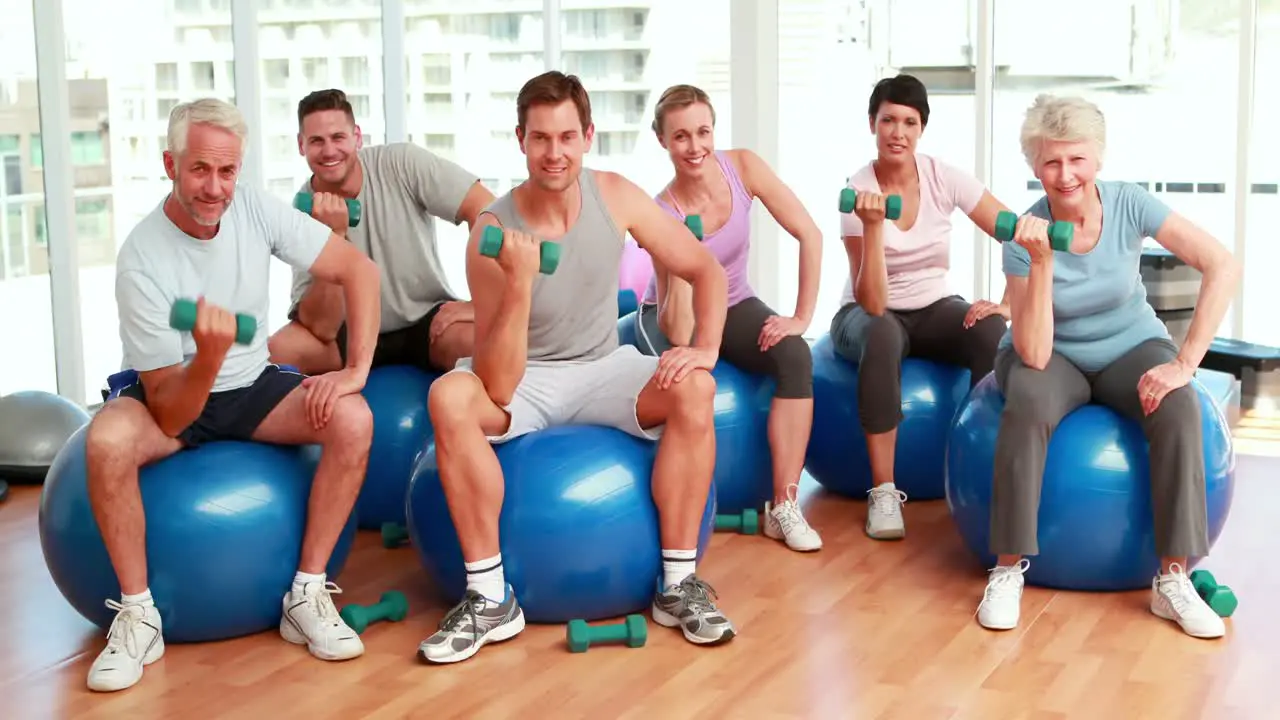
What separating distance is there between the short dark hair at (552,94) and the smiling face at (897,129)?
38.4 inches

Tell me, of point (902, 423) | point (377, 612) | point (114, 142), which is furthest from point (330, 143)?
point (114, 142)

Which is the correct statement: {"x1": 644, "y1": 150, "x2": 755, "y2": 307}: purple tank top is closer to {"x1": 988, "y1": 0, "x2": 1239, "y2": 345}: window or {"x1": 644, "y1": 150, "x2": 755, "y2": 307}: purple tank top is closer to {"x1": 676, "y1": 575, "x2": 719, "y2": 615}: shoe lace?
{"x1": 676, "y1": 575, "x2": 719, "y2": 615}: shoe lace

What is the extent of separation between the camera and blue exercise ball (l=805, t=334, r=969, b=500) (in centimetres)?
369

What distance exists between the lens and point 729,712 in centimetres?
253

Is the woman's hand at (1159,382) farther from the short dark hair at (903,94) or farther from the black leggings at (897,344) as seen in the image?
the short dark hair at (903,94)

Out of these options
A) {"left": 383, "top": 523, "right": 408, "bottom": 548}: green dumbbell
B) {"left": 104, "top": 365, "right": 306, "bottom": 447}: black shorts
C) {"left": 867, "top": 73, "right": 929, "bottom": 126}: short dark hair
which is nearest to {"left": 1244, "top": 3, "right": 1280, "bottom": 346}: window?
{"left": 867, "top": 73, "right": 929, "bottom": 126}: short dark hair

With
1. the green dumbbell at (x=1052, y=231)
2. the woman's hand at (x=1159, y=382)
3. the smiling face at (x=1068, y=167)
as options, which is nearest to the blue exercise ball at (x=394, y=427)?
the green dumbbell at (x=1052, y=231)

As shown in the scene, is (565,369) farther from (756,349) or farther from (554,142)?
(756,349)

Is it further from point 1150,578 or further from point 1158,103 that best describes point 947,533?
point 1158,103

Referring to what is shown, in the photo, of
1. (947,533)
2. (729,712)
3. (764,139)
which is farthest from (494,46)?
(729,712)

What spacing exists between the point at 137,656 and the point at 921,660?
1423 mm

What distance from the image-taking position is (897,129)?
361 centimetres

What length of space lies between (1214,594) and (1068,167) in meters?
0.88

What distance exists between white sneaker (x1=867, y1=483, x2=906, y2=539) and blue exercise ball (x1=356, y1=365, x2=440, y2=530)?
3.48 ft
